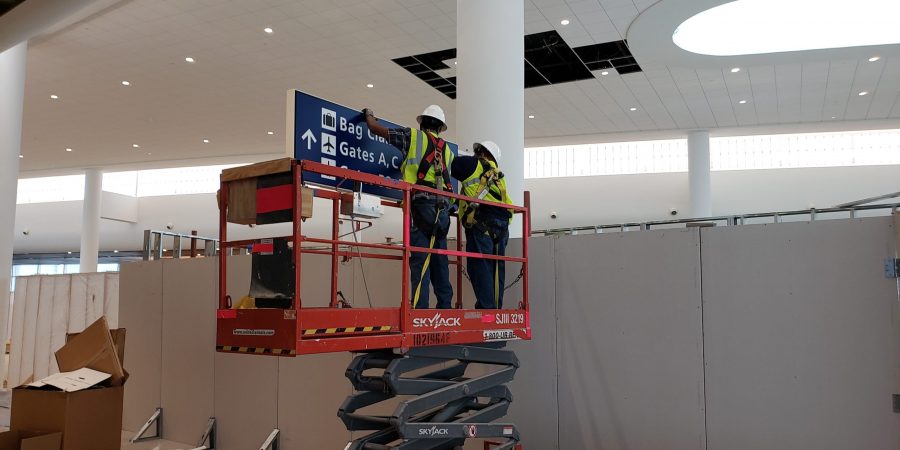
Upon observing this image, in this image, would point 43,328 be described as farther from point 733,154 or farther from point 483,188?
point 733,154

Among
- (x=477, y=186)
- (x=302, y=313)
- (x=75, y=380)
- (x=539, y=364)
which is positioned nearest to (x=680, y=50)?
(x=539, y=364)

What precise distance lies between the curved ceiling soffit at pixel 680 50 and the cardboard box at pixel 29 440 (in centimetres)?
1377

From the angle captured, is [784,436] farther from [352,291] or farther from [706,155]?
[706,155]

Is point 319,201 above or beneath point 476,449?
above

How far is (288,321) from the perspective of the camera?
219 inches

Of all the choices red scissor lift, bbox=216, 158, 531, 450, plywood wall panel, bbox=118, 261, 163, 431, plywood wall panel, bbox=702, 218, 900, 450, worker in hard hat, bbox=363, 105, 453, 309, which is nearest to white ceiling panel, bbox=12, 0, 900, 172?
plywood wall panel, bbox=118, 261, 163, 431

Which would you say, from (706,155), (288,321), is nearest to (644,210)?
(706,155)

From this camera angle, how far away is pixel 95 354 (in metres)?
8.09

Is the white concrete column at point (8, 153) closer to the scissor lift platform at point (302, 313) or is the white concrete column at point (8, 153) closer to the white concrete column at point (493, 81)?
the white concrete column at point (493, 81)

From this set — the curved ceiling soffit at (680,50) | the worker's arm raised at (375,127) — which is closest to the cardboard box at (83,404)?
the worker's arm raised at (375,127)

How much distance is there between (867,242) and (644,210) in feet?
69.0

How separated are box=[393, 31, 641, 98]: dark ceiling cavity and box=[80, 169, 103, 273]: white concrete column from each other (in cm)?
2051

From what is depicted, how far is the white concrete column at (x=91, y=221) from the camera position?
107 feet

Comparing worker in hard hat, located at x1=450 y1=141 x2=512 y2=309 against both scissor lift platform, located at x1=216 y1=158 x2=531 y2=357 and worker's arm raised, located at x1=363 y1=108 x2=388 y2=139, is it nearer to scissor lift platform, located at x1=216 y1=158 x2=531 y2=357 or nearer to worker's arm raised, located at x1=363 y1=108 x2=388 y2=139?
scissor lift platform, located at x1=216 y1=158 x2=531 y2=357
